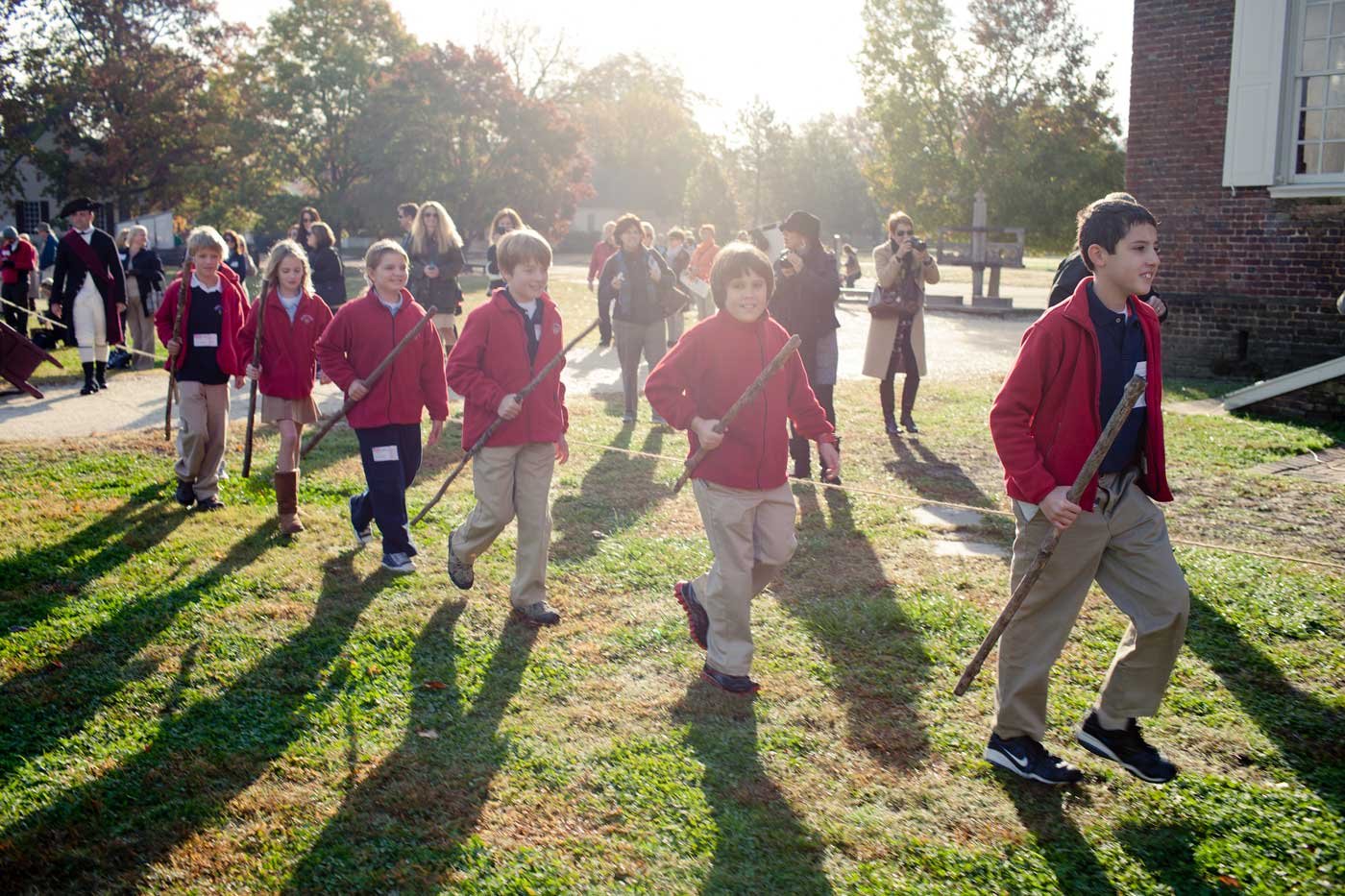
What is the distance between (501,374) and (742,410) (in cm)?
146

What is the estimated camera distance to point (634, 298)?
35.7 feet

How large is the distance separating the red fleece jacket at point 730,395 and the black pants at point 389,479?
2.21 metres

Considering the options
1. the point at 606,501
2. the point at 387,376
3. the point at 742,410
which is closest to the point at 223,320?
the point at 387,376

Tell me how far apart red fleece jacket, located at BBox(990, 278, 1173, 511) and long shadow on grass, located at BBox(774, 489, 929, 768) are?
1.15m

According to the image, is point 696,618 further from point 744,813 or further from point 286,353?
point 286,353

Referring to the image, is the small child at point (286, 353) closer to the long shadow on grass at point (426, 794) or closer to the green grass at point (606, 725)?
the green grass at point (606, 725)

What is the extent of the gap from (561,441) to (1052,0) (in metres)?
31.0

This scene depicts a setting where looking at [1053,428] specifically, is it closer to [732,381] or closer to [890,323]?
[732,381]

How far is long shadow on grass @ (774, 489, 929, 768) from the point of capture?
446cm

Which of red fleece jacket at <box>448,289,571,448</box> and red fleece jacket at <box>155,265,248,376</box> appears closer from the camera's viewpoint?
red fleece jacket at <box>448,289,571,448</box>

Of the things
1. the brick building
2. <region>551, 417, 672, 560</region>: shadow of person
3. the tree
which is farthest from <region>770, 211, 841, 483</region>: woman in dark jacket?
the tree

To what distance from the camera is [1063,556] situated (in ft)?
12.9

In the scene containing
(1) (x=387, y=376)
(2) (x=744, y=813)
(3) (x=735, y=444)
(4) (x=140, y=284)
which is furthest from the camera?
(4) (x=140, y=284)

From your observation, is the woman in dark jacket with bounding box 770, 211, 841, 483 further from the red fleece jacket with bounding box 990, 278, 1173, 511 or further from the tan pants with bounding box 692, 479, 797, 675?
the red fleece jacket with bounding box 990, 278, 1173, 511
